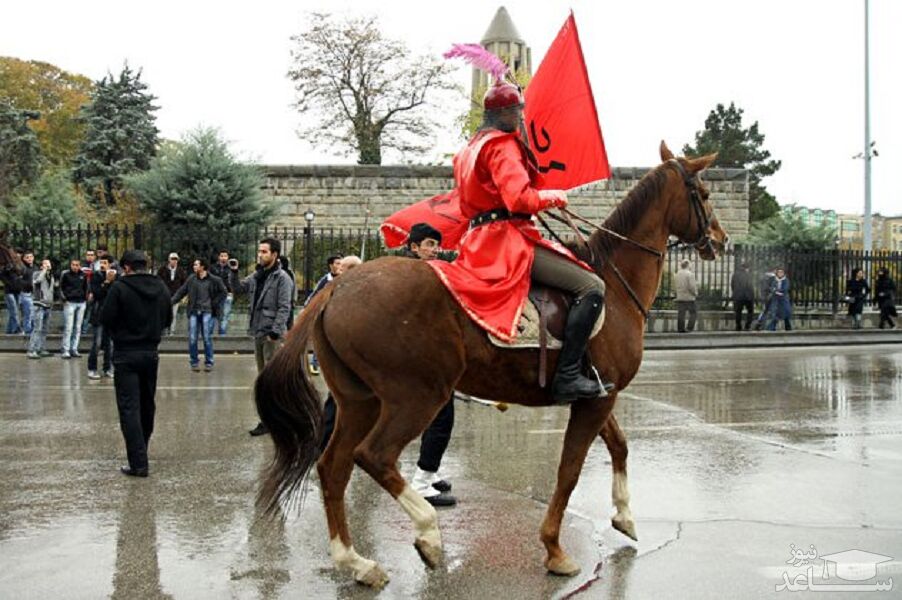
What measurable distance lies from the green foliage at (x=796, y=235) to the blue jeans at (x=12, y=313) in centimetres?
2296

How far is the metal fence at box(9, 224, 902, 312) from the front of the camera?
915 inches

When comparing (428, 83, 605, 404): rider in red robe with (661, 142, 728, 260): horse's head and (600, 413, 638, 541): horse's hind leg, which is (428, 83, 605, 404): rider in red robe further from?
(661, 142, 728, 260): horse's head

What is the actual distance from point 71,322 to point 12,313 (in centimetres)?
342

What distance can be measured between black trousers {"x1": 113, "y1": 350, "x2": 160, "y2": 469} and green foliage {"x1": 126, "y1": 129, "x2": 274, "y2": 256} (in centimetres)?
1712

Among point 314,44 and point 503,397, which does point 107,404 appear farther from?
point 314,44

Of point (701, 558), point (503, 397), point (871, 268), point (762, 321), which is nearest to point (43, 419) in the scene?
point (503, 397)

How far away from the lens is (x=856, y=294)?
25375 mm

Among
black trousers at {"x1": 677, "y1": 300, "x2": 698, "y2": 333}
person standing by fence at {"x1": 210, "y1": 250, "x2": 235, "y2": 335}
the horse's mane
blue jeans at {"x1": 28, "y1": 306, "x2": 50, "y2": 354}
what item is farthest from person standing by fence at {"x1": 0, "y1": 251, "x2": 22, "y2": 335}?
the horse's mane

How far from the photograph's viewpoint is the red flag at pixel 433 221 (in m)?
7.21

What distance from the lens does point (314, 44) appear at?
4628 cm

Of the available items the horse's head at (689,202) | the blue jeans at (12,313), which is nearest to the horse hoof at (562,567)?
the horse's head at (689,202)

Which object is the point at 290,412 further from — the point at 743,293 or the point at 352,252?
the point at 743,293

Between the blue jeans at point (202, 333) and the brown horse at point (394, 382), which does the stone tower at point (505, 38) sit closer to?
the blue jeans at point (202, 333)

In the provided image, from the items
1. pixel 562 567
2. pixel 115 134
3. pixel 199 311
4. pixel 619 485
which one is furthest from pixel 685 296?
pixel 115 134
